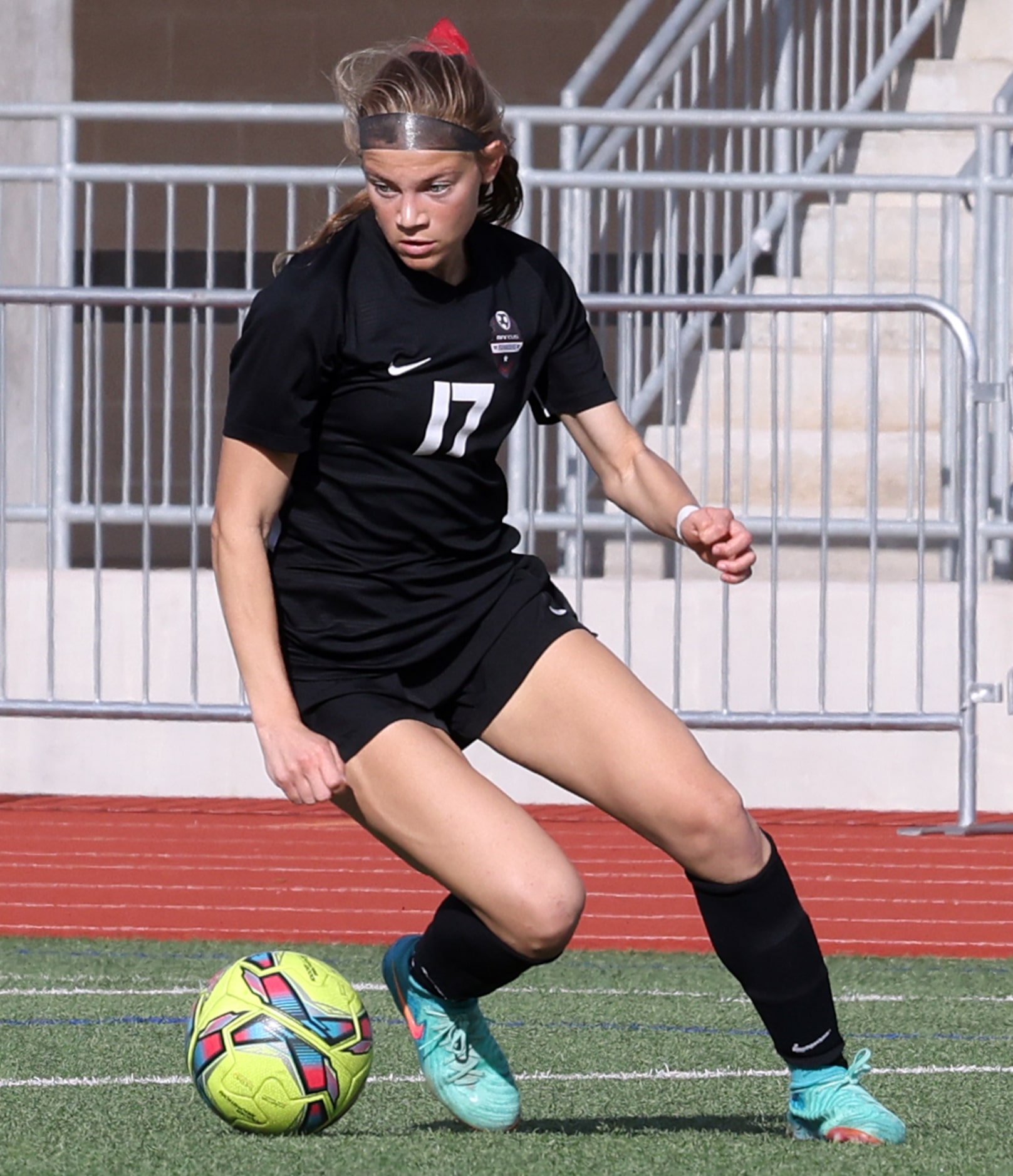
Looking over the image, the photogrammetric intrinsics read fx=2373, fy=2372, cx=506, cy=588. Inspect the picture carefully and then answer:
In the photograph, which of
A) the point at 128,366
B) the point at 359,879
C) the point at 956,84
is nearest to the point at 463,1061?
the point at 359,879

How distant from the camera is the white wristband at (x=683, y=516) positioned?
4.24 meters

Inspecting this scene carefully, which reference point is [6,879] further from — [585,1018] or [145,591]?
[585,1018]

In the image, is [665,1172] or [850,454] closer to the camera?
[665,1172]

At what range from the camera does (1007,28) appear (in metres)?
13.3

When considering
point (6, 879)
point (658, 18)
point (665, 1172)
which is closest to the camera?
point (665, 1172)

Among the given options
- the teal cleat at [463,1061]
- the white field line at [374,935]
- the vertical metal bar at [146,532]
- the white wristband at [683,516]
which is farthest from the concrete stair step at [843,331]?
the teal cleat at [463,1061]

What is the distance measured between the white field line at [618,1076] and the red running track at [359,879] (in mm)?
1651

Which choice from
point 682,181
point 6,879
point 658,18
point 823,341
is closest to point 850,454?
point 823,341

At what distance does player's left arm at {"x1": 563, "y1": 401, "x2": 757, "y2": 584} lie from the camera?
4315mm

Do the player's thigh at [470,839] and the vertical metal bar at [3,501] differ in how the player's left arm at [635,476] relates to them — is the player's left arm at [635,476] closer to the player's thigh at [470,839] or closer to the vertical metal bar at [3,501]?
the player's thigh at [470,839]

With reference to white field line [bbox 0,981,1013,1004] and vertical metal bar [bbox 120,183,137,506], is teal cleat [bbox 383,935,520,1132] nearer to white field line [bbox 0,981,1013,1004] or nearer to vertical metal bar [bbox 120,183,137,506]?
white field line [bbox 0,981,1013,1004]

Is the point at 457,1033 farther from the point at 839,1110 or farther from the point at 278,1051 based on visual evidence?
the point at 839,1110

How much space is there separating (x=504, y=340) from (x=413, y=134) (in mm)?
403

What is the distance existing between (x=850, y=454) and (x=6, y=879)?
3748 mm
